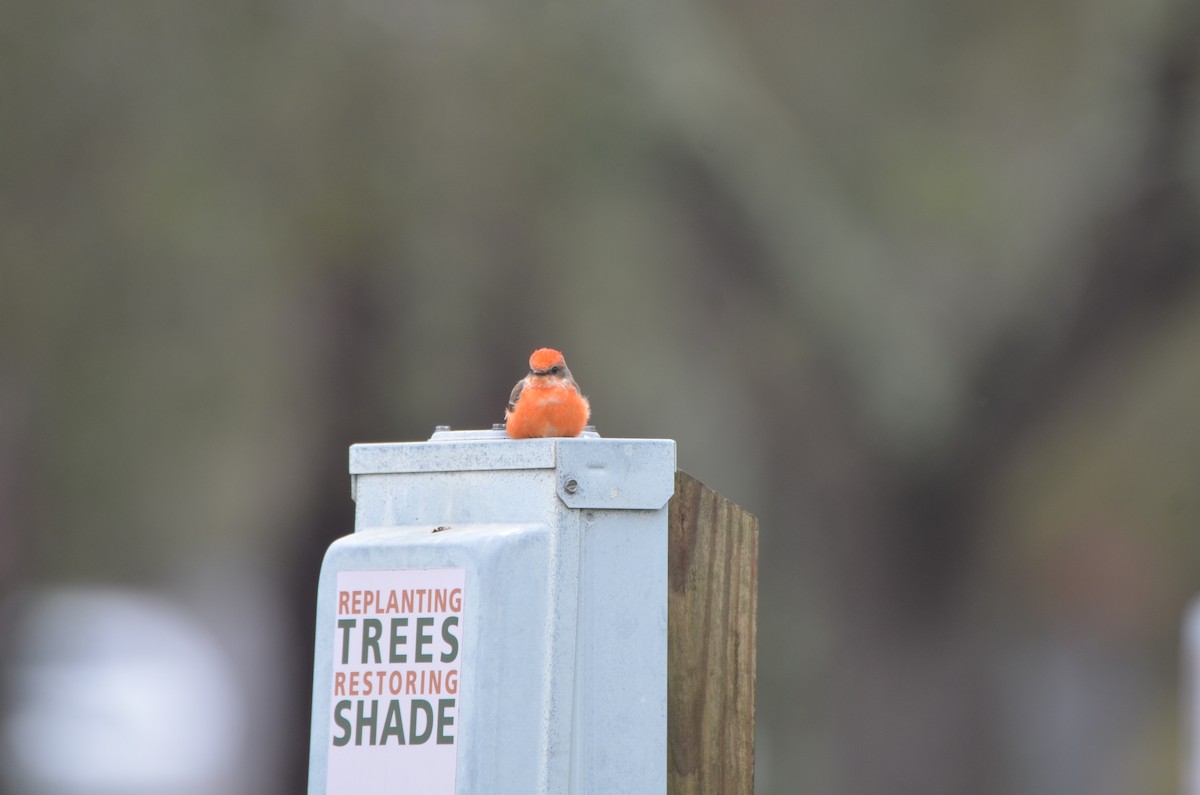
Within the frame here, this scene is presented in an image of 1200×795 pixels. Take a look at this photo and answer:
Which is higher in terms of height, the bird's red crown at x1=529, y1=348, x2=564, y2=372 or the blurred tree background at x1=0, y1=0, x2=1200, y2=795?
the blurred tree background at x1=0, y1=0, x2=1200, y2=795

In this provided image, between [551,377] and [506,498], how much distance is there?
590 millimetres

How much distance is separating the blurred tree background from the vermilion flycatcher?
5431mm

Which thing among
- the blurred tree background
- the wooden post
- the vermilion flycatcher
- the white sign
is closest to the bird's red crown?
the vermilion flycatcher

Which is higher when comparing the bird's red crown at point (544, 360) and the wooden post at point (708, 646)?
the bird's red crown at point (544, 360)

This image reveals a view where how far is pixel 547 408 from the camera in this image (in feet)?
6.90

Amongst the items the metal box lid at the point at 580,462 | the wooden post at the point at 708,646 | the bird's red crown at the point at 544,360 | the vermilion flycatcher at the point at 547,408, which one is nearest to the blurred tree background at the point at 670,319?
the bird's red crown at the point at 544,360

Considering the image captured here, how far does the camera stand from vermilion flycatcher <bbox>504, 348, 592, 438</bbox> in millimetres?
2094

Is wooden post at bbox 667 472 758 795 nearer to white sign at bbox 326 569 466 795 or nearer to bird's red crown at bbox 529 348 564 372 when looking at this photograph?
white sign at bbox 326 569 466 795

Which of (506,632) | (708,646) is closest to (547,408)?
(708,646)

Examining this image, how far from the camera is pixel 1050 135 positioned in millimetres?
7855

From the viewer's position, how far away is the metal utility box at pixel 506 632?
5.15ft

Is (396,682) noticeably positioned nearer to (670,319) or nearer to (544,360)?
(544,360)

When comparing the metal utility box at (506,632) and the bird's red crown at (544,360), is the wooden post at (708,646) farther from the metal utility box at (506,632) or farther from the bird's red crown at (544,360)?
the bird's red crown at (544,360)

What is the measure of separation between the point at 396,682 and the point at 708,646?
1.20 ft
